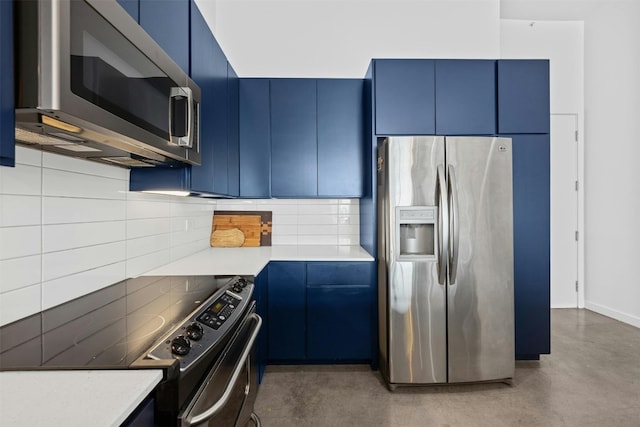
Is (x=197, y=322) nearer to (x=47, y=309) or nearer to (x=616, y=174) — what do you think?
(x=47, y=309)

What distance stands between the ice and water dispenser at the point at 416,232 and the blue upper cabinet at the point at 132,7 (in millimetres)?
1706

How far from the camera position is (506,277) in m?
2.29

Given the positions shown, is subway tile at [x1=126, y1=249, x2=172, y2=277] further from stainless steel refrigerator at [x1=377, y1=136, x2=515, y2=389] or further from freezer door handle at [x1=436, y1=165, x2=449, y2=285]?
freezer door handle at [x1=436, y1=165, x2=449, y2=285]

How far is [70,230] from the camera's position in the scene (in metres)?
1.33

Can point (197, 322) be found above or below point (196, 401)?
above

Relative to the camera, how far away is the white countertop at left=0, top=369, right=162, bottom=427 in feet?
1.94

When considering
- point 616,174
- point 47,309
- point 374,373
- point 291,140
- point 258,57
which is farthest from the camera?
point 616,174

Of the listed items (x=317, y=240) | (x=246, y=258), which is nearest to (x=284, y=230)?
(x=317, y=240)

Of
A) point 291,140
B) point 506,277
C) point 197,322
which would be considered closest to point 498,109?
point 506,277

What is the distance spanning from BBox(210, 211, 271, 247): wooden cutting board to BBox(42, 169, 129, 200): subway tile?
4.77ft

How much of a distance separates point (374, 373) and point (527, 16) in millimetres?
4026

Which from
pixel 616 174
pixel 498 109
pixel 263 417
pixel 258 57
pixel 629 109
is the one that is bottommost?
pixel 263 417

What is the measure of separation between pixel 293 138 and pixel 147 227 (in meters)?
1.42

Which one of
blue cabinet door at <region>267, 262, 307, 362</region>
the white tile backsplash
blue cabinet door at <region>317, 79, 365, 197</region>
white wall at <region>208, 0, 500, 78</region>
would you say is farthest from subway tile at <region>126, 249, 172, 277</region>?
white wall at <region>208, 0, 500, 78</region>
